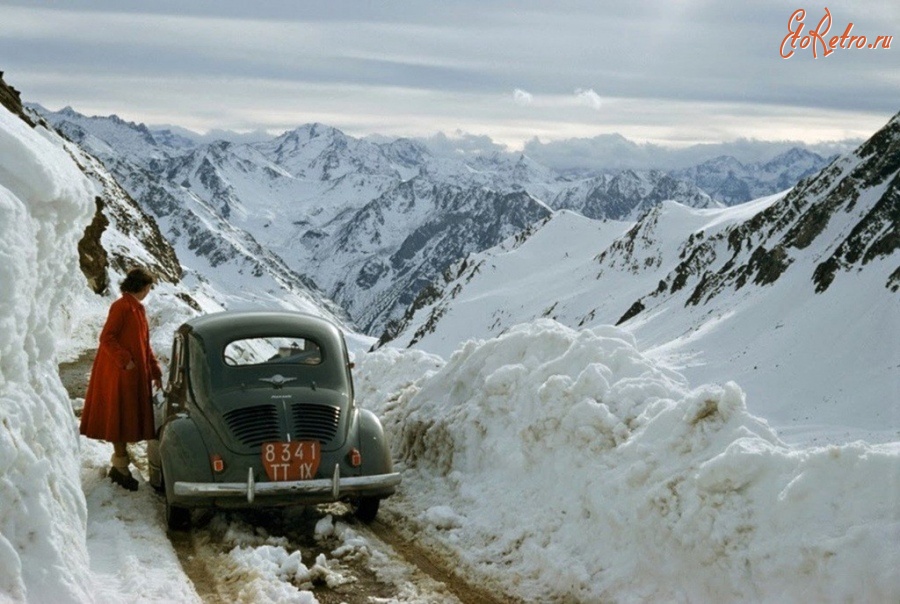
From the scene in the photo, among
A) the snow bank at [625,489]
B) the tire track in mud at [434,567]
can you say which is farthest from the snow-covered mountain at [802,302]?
the tire track in mud at [434,567]

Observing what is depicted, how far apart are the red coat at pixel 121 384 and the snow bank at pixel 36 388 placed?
5.29 feet

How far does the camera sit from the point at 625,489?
7.84 m

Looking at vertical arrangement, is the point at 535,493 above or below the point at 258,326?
below

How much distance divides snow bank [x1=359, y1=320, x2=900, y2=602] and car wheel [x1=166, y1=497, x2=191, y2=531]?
2156 millimetres

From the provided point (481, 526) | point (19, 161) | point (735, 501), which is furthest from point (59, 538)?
point (735, 501)

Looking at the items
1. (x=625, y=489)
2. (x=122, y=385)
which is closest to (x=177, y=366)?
(x=122, y=385)

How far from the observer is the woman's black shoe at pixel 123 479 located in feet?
32.3

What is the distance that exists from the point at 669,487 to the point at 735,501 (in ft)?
2.04

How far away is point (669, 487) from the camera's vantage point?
7395mm

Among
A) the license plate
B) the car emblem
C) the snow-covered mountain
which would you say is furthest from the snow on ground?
the snow-covered mountain

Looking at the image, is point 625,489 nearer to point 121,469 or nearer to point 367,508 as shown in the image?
point 367,508

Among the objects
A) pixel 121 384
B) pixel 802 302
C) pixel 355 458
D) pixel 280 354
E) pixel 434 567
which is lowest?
pixel 802 302

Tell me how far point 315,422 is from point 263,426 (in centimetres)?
53

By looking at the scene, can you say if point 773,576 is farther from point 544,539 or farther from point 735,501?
point 544,539
